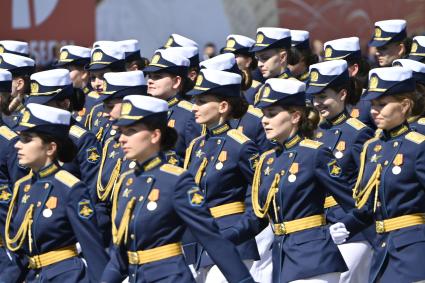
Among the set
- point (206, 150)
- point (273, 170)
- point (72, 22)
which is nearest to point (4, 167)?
point (206, 150)

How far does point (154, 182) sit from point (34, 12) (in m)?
16.4

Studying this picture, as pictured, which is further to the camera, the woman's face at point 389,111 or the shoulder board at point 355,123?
the shoulder board at point 355,123

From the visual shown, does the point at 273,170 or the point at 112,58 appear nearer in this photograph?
the point at 273,170

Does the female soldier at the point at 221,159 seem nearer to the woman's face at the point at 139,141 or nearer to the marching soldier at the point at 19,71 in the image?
the woman's face at the point at 139,141

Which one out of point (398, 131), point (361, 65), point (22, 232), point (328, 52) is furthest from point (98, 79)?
point (22, 232)

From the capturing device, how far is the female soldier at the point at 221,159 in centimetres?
1063

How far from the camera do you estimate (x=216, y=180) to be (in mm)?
10648

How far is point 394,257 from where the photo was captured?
31.2ft

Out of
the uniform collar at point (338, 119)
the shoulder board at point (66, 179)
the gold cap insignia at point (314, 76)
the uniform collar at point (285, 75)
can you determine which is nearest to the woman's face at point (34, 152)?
the shoulder board at point (66, 179)

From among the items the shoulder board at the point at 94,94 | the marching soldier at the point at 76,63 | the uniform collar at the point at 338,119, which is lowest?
the shoulder board at the point at 94,94

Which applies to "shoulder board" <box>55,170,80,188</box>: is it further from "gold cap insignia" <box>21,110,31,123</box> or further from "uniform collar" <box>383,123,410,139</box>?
"uniform collar" <box>383,123,410,139</box>

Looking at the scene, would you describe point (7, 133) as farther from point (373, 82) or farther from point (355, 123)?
point (373, 82)

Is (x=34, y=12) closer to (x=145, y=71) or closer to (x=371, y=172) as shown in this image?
(x=145, y=71)

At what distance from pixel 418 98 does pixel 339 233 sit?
1.26 metres
